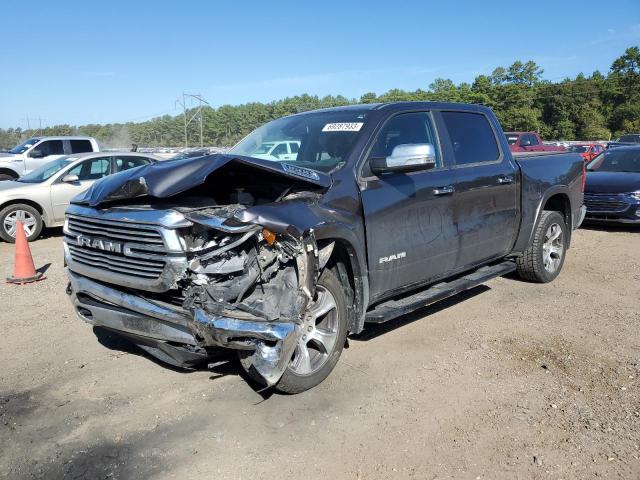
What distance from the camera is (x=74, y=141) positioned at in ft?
53.6

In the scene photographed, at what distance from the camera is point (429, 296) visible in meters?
4.55

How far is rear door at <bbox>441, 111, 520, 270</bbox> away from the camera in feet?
16.0

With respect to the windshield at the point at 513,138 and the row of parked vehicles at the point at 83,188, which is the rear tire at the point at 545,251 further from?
the windshield at the point at 513,138

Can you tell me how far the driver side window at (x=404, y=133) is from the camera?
431 centimetres

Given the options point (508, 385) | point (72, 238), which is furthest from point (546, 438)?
point (72, 238)

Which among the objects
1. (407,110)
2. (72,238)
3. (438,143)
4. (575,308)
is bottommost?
(575,308)

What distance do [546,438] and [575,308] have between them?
2.78 m

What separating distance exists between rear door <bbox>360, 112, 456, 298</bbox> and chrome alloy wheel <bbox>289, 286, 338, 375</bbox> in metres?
0.45

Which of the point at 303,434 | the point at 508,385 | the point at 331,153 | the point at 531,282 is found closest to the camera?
the point at 303,434

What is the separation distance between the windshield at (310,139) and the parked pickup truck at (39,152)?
12.3 meters

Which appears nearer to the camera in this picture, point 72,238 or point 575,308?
point 72,238

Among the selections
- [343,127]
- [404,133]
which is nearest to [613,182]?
[404,133]

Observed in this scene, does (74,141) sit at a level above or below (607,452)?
above

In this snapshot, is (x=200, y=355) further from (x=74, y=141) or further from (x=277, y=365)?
(x=74, y=141)
